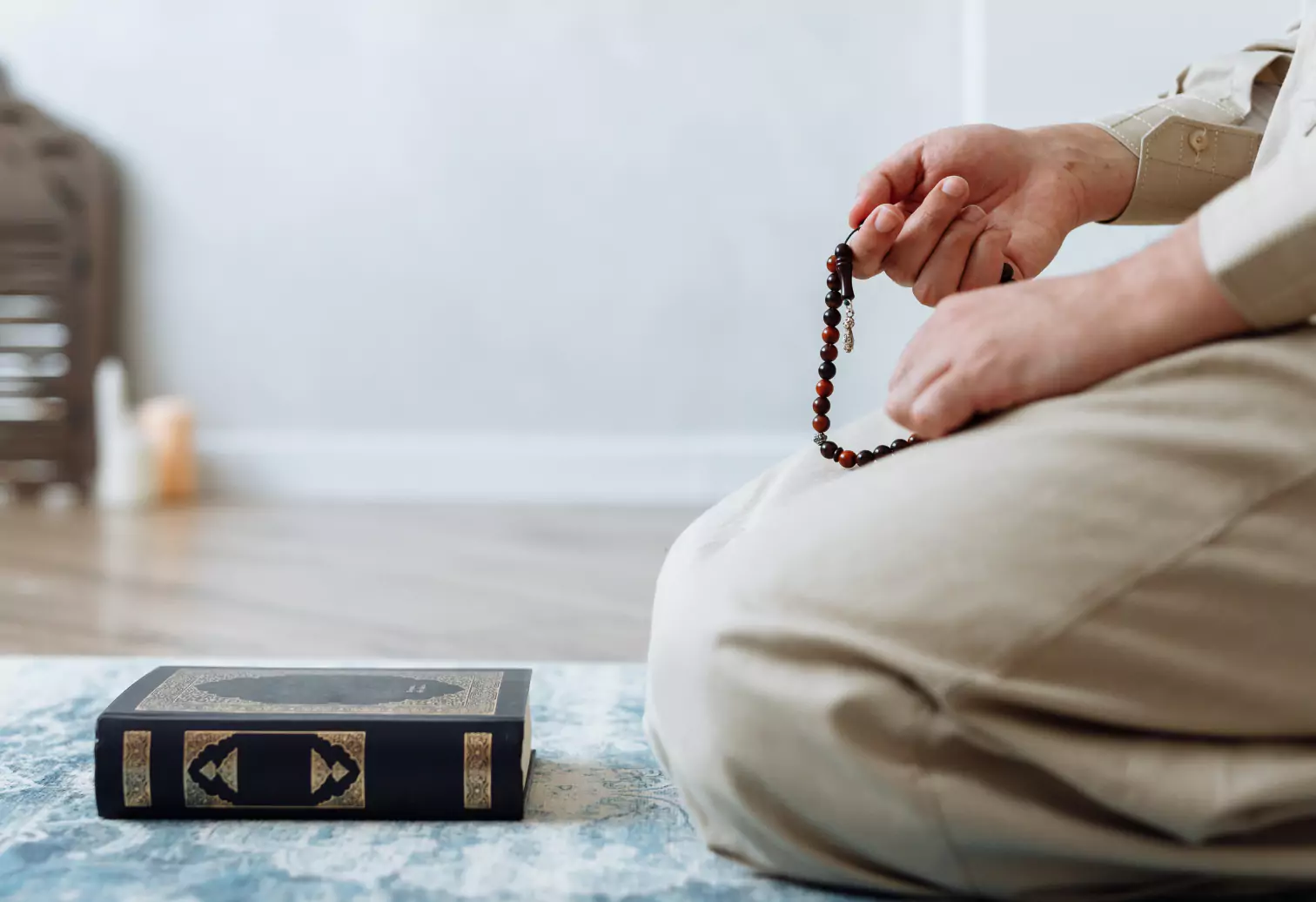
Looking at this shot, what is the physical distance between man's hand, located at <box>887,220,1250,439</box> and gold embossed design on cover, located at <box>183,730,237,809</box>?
1.78 ft

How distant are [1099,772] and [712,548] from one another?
306 mm

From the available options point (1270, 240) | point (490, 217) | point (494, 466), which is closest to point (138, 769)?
point (1270, 240)

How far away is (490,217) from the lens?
3.00 metres


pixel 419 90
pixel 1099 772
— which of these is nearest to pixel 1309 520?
pixel 1099 772

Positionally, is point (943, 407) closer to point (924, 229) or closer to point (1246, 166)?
point (924, 229)

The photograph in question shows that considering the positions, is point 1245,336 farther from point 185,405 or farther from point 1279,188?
point 185,405

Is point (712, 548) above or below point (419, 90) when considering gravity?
below

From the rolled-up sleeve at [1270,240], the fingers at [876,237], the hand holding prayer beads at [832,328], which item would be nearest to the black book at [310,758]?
the hand holding prayer beads at [832,328]

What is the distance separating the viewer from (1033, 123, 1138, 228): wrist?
118 centimetres

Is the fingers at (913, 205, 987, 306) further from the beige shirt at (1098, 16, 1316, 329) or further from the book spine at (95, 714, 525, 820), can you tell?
the book spine at (95, 714, 525, 820)

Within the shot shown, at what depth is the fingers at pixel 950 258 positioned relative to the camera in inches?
40.7

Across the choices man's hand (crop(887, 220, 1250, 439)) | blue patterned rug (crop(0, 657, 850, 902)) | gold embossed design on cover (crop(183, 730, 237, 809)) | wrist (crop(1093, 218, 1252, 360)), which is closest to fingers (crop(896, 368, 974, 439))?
man's hand (crop(887, 220, 1250, 439))

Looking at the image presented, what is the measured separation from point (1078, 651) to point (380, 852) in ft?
1.60

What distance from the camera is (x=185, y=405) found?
3.04m
